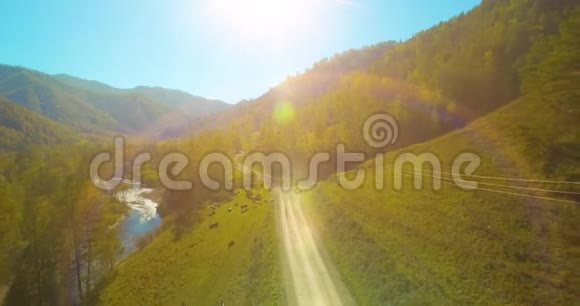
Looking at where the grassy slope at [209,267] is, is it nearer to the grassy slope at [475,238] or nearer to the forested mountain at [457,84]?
the grassy slope at [475,238]

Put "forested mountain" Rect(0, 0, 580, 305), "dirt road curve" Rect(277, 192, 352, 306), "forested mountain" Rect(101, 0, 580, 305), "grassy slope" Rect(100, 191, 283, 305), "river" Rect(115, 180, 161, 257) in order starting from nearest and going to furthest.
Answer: "forested mountain" Rect(101, 0, 580, 305)
"forested mountain" Rect(0, 0, 580, 305)
"dirt road curve" Rect(277, 192, 352, 306)
"grassy slope" Rect(100, 191, 283, 305)
"river" Rect(115, 180, 161, 257)

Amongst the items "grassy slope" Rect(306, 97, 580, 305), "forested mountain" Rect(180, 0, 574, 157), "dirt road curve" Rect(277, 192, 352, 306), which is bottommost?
"dirt road curve" Rect(277, 192, 352, 306)

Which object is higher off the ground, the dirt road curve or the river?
the dirt road curve

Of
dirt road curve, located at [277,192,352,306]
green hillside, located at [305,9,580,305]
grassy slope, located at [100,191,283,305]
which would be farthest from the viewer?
grassy slope, located at [100,191,283,305]

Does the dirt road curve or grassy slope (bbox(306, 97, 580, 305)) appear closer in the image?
grassy slope (bbox(306, 97, 580, 305))

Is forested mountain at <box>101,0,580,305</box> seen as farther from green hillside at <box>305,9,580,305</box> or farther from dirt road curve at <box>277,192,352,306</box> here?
dirt road curve at <box>277,192,352,306</box>

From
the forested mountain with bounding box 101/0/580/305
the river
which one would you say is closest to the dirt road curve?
the forested mountain with bounding box 101/0/580/305

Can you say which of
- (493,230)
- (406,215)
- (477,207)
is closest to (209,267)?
(406,215)

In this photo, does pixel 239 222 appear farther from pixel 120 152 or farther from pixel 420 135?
pixel 120 152
